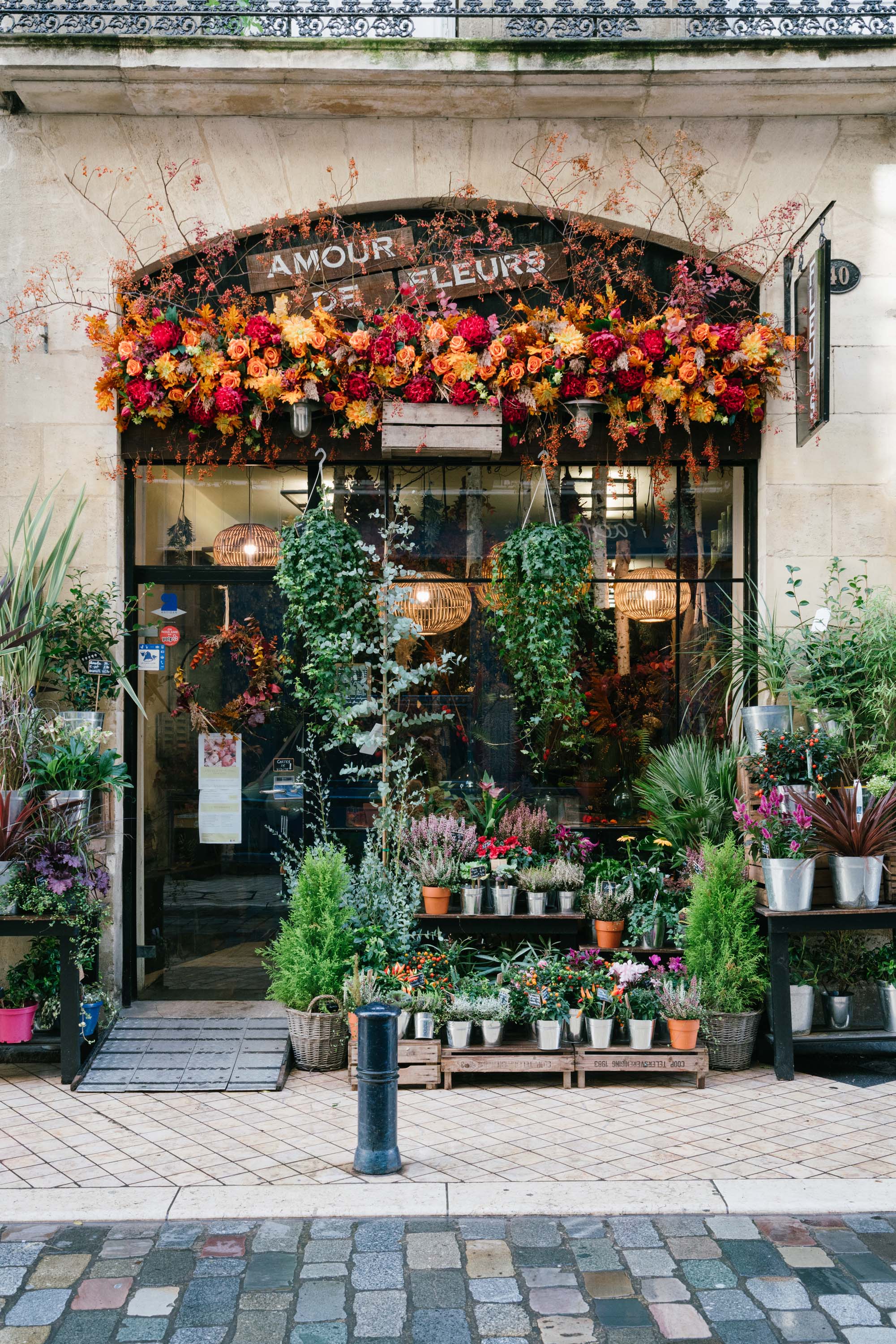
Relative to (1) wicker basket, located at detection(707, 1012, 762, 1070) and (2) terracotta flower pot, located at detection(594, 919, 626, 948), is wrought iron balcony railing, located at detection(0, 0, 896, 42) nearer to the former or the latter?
(2) terracotta flower pot, located at detection(594, 919, 626, 948)

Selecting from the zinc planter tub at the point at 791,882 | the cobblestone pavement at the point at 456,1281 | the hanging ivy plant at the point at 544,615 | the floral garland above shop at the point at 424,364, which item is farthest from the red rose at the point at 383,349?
the cobblestone pavement at the point at 456,1281

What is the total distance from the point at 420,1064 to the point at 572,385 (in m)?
4.52

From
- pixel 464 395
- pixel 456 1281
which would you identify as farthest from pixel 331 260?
pixel 456 1281

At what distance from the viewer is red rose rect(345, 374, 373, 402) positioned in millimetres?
7691

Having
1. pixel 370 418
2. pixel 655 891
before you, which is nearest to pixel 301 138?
pixel 370 418

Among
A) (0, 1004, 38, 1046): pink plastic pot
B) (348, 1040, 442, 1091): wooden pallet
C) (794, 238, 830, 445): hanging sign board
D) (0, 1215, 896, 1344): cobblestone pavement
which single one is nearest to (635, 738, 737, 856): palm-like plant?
(348, 1040, 442, 1091): wooden pallet

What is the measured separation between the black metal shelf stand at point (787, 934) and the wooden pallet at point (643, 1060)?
1.70 feet

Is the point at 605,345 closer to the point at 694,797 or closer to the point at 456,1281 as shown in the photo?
the point at 694,797

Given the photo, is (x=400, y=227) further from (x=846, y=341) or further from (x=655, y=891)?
(x=655, y=891)

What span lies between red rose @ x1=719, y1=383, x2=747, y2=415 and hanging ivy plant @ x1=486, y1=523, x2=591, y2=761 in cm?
132

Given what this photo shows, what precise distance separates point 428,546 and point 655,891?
290 cm

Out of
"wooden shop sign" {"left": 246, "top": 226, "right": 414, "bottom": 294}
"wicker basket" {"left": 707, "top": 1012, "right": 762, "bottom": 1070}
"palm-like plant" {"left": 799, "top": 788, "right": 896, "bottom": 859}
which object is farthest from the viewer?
"wooden shop sign" {"left": 246, "top": 226, "right": 414, "bottom": 294}

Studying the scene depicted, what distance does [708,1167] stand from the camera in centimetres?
532

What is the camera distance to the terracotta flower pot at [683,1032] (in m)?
6.62
